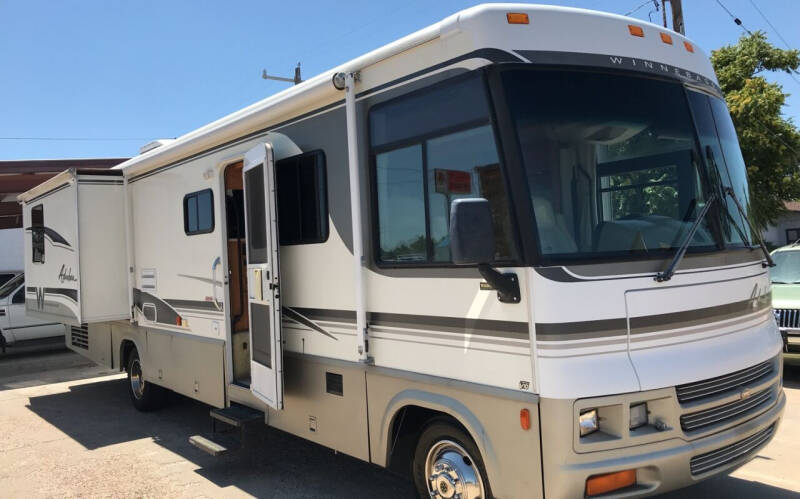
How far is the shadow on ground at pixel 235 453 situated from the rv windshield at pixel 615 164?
8.15ft

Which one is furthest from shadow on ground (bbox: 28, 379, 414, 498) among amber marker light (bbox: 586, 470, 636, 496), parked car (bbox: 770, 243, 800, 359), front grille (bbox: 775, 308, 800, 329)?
front grille (bbox: 775, 308, 800, 329)

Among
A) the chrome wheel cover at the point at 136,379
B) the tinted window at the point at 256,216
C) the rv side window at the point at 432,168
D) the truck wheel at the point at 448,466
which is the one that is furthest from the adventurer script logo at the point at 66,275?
the truck wheel at the point at 448,466

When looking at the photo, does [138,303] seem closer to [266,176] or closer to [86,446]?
[86,446]

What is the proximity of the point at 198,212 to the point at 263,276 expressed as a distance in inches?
64.4

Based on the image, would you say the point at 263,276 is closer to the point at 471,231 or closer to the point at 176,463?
the point at 176,463

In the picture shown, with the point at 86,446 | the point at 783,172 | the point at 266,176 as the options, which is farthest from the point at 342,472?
the point at 783,172

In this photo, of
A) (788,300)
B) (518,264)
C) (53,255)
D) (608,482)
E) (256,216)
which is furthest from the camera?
(53,255)

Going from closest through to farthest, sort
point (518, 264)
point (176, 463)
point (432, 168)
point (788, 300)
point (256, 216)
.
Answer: point (518, 264) < point (432, 168) < point (256, 216) < point (176, 463) < point (788, 300)

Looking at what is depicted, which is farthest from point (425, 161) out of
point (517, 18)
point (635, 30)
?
point (635, 30)

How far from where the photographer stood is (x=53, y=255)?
8.39 metres

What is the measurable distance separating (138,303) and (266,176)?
11.8ft

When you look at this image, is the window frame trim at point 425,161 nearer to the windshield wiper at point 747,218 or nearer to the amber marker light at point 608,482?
the amber marker light at point 608,482

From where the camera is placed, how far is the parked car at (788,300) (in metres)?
7.24

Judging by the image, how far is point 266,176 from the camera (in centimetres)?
484
